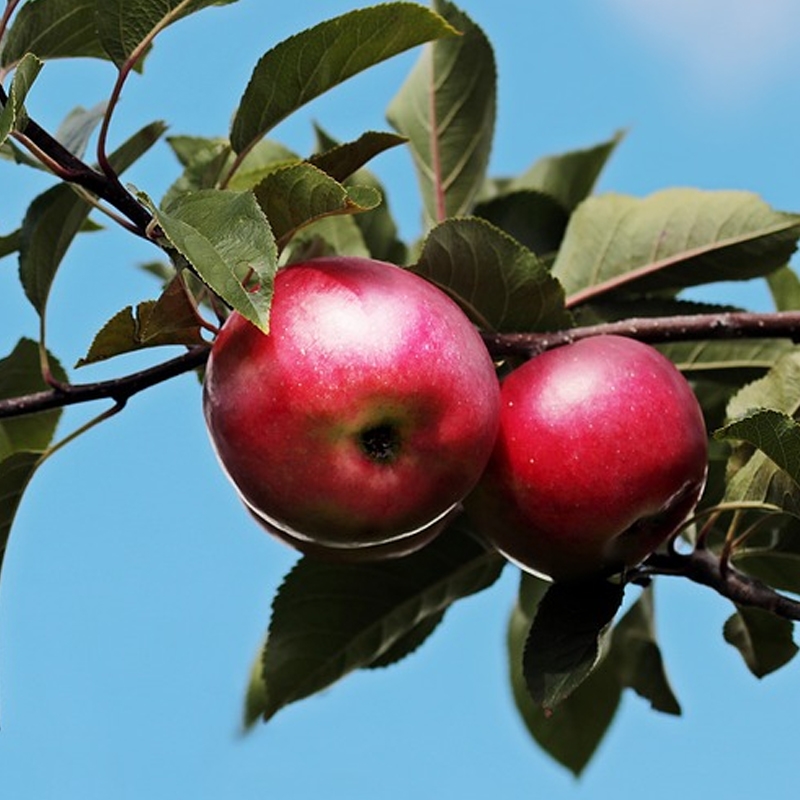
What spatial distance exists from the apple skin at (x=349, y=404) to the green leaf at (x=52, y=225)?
0.28 metres

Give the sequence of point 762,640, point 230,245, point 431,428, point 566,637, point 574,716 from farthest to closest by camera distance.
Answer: point 574,716
point 762,640
point 566,637
point 431,428
point 230,245

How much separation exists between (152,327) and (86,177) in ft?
0.45

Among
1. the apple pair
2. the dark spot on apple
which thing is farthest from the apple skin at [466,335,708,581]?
the dark spot on apple

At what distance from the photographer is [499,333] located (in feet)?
4.37

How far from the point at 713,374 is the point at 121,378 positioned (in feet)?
2.12

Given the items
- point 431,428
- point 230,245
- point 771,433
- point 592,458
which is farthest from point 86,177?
point 771,433

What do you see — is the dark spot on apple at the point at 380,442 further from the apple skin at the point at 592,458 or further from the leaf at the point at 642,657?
the leaf at the point at 642,657

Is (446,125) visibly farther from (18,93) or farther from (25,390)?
(18,93)

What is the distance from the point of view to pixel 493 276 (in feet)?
4.24

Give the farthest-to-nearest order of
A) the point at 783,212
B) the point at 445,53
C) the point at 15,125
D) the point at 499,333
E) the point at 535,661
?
the point at 445,53, the point at 783,212, the point at 499,333, the point at 535,661, the point at 15,125

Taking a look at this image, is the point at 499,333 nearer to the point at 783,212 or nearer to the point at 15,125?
the point at 783,212

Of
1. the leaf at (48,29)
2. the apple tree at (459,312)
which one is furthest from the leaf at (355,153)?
the leaf at (48,29)

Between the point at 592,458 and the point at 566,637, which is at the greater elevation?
the point at 592,458

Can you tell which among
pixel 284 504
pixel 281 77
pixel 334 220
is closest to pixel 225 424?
pixel 284 504
